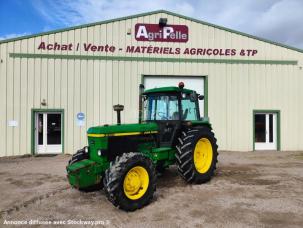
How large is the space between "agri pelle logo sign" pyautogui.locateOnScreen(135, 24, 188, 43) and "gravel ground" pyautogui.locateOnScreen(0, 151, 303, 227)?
7.47m

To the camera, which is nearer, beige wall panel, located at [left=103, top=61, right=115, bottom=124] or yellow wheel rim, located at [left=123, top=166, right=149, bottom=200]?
yellow wheel rim, located at [left=123, top=166, right=149, bottom=200]

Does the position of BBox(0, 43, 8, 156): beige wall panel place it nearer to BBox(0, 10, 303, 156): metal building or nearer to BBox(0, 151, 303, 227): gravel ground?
BBox(0, 10, 303, 156): metal building

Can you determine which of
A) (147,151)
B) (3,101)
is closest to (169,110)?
(147,151)

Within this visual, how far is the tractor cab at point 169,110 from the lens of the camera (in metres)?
7.21

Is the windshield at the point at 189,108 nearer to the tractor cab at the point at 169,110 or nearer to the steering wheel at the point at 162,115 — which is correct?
the tractor cab at the point at 169,110

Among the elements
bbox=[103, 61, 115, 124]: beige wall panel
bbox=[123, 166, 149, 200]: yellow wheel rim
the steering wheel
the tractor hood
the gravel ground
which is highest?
bbox=[103, 61, 115, 124]: beige wall panel

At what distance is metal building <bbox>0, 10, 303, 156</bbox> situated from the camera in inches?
539

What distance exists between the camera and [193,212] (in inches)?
212

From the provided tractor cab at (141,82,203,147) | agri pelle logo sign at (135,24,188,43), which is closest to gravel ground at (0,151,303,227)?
tractor cab at (141,82,203,147)

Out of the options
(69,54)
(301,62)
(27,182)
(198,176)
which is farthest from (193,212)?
(301,62)

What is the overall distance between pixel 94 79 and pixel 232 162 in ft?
23.6

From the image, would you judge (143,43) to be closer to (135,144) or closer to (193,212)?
(135,144)

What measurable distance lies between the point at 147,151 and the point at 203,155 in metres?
1.69

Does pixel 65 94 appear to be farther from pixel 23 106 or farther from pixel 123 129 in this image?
pixel 123 129
